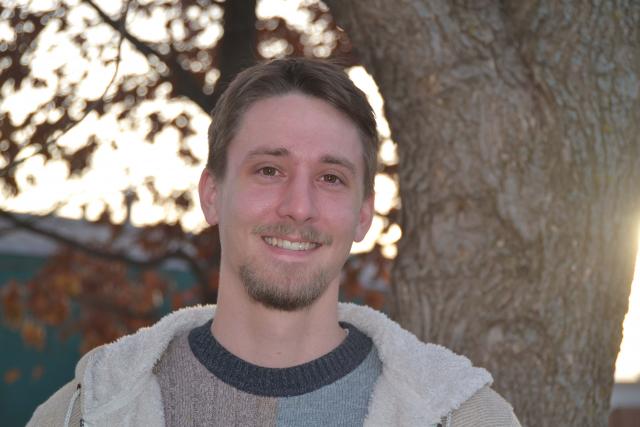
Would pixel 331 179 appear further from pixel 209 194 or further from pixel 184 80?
pixel 184 80

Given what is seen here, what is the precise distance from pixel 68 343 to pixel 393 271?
449 inches

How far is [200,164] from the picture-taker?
987cm

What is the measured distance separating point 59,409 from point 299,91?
1604 mm

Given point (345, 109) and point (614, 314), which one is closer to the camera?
point (345, 109)

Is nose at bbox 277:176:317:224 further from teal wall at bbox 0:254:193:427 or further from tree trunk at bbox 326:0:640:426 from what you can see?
teal wall at bbox 0:254:193:427

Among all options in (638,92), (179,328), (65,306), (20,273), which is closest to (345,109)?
(179,328)

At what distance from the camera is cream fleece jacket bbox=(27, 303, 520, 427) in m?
3.30

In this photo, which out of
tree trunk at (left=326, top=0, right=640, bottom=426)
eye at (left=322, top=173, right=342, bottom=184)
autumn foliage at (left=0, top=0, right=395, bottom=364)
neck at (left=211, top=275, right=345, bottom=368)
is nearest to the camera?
neck at (left=211, top=275, right=345, bottom=368)

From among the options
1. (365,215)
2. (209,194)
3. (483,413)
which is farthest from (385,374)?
(209,194)

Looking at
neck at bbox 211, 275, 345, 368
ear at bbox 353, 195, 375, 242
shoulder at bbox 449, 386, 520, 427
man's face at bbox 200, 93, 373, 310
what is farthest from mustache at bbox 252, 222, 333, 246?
shoulder at bbox 449, 386, 520, 427

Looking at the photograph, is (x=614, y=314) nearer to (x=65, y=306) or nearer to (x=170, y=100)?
(x=170, y=100)

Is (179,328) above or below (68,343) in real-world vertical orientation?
above

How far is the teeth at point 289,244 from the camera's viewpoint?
3377 mm

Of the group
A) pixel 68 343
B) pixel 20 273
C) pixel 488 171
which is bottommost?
pixel 68 343
